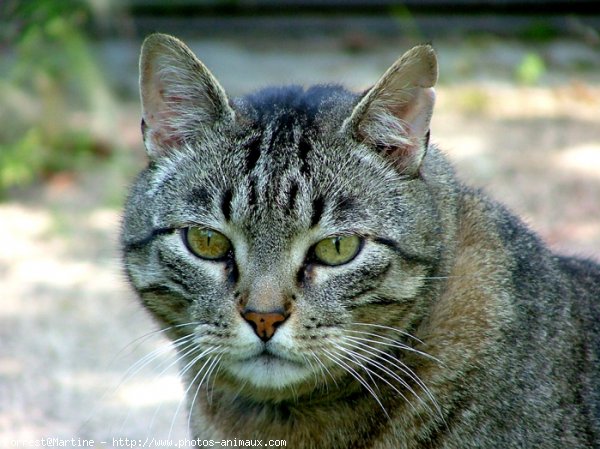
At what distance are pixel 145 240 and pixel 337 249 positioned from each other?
726 mm

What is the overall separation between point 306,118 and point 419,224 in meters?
0.56

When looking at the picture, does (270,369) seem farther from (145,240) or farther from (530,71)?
(530,71)

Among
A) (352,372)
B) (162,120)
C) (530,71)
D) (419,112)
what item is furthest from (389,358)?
(530,71)

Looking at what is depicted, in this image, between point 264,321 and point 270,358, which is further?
point 270,358

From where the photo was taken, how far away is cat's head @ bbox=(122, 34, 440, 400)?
317 cm

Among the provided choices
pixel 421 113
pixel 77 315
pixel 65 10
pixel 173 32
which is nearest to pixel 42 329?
pixel 77 315

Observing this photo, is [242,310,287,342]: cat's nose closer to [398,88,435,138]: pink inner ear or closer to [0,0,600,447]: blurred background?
[398,88,435,138]: pink inner ear

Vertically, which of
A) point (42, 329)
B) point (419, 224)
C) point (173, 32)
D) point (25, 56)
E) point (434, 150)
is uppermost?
point (173, 32)

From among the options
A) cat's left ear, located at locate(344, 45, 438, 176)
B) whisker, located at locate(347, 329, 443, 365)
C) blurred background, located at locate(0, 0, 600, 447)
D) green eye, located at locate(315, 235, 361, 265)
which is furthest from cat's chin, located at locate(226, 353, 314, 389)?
blurred background, located at locate(0, 0, 600, 447)

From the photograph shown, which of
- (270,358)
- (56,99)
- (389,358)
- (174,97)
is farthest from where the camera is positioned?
(56,99)

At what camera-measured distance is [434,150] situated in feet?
12.3

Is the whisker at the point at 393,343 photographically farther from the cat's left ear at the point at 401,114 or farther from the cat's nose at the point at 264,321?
the cat's left ear at the point at 401,114

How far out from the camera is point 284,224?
126 inches

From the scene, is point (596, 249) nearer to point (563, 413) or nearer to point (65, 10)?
point (563, 413)
